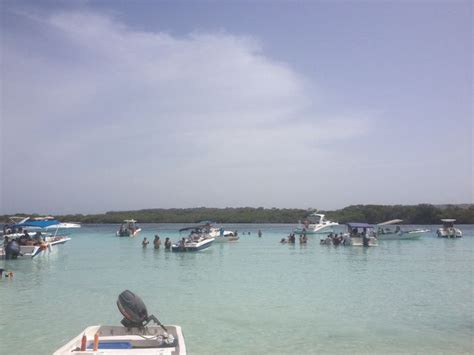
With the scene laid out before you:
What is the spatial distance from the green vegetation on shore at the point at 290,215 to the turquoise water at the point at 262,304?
6994 centimetres

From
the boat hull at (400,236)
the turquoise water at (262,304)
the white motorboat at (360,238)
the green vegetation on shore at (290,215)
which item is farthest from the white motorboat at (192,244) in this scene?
the green vegetation on shore at (290,215)

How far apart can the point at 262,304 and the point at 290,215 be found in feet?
351

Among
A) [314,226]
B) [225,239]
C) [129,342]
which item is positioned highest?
[314,226]

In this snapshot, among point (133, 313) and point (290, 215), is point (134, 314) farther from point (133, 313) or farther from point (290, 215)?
point (290, 215)

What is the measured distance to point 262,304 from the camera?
570 inches

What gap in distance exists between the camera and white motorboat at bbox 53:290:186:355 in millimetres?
7272

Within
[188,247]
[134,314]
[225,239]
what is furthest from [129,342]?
[225,239]

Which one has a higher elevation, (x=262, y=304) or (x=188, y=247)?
(x=188, y=247)

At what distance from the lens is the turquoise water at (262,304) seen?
10484 mm

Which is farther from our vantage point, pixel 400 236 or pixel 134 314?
pixel 400 236

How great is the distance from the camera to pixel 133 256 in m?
31.9

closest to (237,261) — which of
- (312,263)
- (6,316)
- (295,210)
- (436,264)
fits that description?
(312,263)

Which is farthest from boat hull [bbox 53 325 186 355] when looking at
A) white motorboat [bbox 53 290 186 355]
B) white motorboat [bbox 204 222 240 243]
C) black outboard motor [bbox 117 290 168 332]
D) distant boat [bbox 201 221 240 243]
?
white motorboat [bbox 204 222 240 243]

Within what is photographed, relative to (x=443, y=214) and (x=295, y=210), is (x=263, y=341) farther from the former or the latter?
(x=295, y=210)
